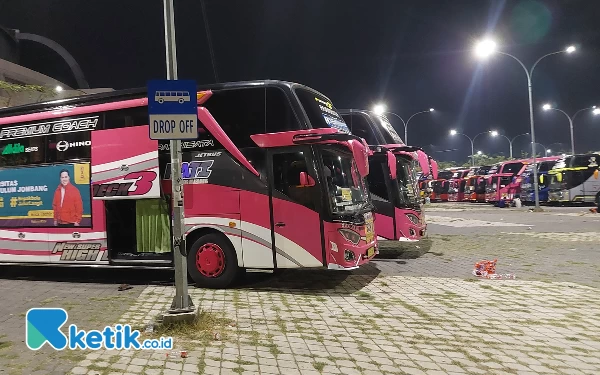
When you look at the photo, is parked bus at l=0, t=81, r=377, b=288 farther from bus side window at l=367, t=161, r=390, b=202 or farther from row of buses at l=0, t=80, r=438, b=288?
bus side window at l=367, t=161, r=390, b=202

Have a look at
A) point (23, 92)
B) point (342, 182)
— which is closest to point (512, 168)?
point (342, 182)

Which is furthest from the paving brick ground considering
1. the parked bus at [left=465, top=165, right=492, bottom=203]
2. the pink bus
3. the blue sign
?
the parked bus at [left=465, top=165, right=492, bottom=203]

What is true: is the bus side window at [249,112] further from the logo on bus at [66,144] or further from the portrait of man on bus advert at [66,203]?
the portrait of man on bus advert at [66,203]

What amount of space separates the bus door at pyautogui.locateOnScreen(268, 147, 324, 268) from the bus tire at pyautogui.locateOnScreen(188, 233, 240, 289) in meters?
0.85

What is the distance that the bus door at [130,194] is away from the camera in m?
7.60

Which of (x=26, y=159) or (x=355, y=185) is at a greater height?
(x=26, y=159)

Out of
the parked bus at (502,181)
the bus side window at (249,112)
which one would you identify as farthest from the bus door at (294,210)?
the parked bus at (502,181)

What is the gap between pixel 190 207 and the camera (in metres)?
7.59

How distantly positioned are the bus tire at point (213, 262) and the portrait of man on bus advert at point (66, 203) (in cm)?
251

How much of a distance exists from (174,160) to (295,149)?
8.19ft

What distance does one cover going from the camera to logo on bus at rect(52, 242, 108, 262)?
26.3 feet

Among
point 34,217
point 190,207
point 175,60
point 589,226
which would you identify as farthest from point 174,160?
point 589,226

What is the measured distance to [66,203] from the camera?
26.9 feet

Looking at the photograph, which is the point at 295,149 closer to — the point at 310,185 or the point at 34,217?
the point at 310,185
